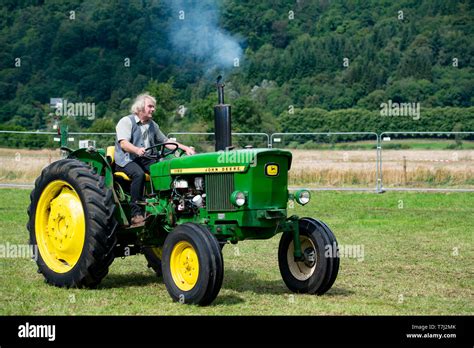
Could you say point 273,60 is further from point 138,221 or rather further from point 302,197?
point 302,197

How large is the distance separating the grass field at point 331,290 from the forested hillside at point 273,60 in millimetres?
34488

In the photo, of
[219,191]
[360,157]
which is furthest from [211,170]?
[360,157]

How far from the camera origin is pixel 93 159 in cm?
935

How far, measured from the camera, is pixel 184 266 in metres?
7.97

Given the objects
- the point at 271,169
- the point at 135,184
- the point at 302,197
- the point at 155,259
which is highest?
the point at 271,169

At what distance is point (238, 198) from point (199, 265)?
79 centimetres

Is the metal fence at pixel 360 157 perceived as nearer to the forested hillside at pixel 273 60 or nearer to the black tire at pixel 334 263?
the black tire at pixel 334 263

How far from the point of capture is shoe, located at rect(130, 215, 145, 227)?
28.8 ft

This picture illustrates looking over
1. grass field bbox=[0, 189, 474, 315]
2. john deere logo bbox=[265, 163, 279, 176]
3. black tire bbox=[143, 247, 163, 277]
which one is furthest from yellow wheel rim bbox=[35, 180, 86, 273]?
john deere logo bbox=[265, 163, 279, 176]

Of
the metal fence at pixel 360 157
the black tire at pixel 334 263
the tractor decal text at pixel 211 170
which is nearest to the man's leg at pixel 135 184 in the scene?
the tractor decal text at pixel 211 170

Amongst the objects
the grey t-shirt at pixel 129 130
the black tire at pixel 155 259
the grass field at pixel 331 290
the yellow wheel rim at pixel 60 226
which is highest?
the grey t-shirt at pixel 129 130

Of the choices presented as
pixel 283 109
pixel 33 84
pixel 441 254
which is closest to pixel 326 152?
pixel 441 254

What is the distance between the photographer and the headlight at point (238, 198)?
795 centimetres

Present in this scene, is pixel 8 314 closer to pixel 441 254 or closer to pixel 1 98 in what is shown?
pixel 441 254
